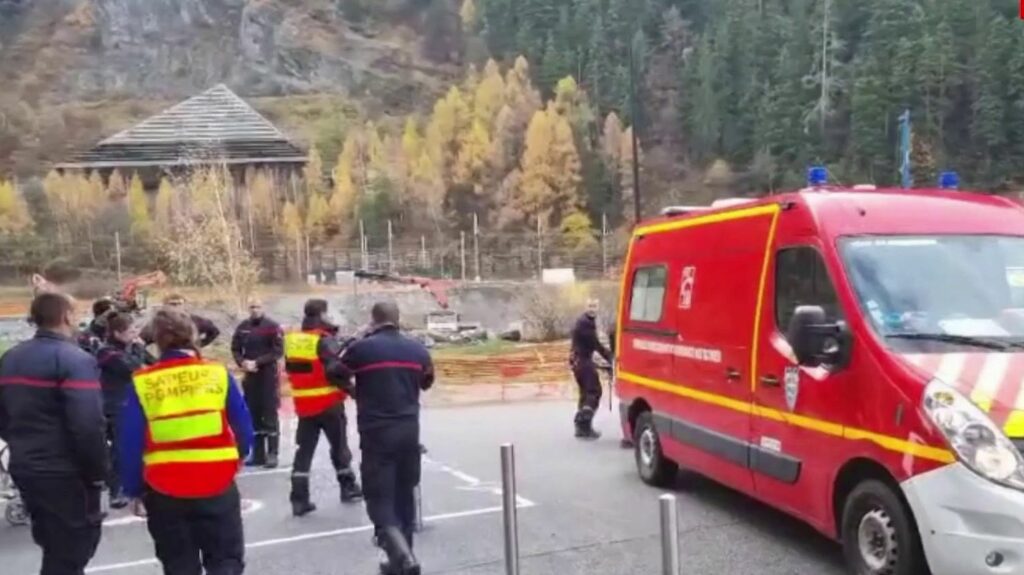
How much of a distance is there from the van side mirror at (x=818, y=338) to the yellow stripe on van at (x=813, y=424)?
15.0 inches

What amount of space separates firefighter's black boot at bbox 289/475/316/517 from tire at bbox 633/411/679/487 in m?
2.85

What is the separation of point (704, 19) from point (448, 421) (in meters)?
90.8

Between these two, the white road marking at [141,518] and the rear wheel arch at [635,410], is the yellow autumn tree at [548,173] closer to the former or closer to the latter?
the rear wheel arch at [635,410]

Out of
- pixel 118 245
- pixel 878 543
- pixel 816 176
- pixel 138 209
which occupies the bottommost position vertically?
pixel 878 543

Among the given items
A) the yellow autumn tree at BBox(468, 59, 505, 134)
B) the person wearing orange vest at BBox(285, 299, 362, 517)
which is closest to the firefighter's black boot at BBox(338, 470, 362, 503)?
the person wearing orange vest at BBox(285, 299, 362, 517)

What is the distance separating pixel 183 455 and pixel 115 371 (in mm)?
4292

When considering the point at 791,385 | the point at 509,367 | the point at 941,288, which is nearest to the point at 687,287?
the point at 791,385

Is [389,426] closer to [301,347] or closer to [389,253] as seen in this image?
[301,347]

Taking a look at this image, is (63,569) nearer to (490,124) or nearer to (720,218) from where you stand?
(720,218)

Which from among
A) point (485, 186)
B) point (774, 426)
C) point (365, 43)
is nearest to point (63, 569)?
point (774, 426)

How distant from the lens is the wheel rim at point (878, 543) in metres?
5.29

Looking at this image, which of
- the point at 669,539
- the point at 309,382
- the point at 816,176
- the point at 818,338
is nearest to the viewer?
the point at 669,539

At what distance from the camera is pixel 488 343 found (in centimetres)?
3619

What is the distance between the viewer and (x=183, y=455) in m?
4.58
